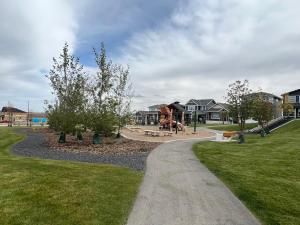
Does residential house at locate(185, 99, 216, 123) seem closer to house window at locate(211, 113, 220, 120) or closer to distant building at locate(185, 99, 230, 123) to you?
distant building at locate(185, 99, 230, 123)

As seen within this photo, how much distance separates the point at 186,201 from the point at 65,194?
3539mm

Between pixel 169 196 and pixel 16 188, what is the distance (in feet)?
15.5

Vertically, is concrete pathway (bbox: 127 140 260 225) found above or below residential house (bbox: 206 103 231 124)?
below

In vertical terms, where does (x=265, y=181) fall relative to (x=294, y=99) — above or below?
below

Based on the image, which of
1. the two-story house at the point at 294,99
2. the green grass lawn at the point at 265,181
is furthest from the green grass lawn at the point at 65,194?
the two-story house at the point at 294,99

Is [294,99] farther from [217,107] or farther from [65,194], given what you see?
[65,194]

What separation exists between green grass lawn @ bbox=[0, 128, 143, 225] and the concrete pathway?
449 mm

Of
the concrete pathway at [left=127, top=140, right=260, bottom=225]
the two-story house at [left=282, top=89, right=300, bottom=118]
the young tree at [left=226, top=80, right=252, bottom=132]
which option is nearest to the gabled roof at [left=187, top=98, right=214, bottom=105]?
the two-story house at [left=282, top=89, right=300, bottom=118]

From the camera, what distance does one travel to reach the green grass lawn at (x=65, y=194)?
22.3 ft

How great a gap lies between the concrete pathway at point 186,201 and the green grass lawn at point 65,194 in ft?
1.47

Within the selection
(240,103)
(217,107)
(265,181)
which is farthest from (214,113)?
(265,181)

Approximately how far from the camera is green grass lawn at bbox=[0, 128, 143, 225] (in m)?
6.80

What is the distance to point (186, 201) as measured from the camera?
329 inches

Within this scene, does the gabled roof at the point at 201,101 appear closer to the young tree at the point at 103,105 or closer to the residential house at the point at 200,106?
the residential house at the point at 200,106
